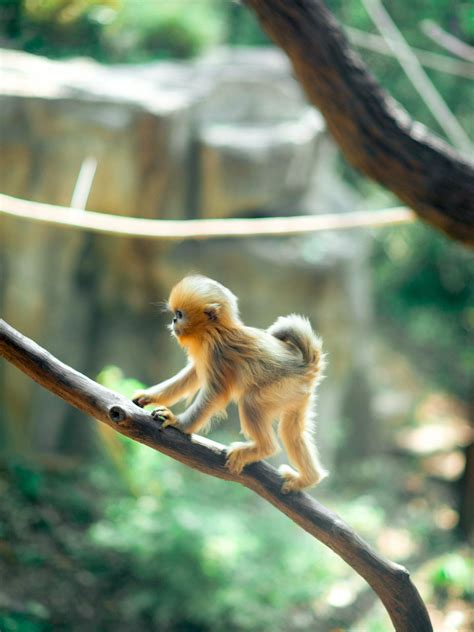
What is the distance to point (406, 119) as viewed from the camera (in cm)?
407

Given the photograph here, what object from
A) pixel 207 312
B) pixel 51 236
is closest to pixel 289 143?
pixel 51 236

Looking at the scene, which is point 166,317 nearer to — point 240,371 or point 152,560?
point 152,560

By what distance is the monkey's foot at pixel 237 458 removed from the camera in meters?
2.73

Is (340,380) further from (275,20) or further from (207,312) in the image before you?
(207,312)

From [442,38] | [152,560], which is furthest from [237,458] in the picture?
[442,38]

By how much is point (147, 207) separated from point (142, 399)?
→ 4.01 m

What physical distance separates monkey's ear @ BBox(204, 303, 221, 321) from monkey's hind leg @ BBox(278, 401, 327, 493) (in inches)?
20.2

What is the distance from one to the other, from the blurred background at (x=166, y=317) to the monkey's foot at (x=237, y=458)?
6.26 feet

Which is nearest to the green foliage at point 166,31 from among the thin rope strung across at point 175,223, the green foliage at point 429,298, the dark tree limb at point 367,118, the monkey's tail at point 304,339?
the thin rope strung across at point 175,223

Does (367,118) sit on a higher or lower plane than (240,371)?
higher

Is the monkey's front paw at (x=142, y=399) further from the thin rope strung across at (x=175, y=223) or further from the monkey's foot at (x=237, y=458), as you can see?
the thin rope strung across at (x=175, y=223)

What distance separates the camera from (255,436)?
2.92 meters

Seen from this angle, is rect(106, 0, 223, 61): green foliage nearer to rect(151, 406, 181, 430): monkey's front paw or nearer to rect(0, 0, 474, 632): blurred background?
rect(0, 0, 474, 632): blurred background

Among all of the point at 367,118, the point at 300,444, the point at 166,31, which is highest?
the point at 166,31
